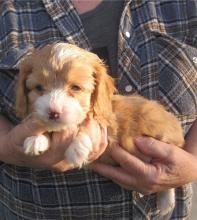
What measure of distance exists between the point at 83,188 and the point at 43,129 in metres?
0.42

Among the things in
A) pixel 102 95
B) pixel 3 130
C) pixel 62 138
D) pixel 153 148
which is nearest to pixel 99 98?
pixel 102 95

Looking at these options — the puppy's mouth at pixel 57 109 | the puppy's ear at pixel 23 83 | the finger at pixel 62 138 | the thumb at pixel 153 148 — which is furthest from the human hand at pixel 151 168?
the puppy's ear at pixel 23 83

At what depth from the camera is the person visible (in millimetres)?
3586

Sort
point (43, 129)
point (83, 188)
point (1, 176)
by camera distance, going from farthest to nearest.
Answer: point (1, 176) → point (83, 188) → point (43, 129)

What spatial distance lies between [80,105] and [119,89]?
1.42ft

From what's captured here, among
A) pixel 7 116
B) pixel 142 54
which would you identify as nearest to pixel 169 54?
pixel 142 54

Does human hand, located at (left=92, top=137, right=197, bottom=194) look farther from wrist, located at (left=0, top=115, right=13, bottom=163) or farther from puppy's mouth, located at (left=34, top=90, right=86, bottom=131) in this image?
wrist, located at (left=0, top=115, right=13, bottom=163)

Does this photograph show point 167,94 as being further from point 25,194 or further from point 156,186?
point 25,194

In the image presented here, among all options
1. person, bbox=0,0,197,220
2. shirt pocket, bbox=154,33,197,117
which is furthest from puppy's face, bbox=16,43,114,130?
shirt pocket, bbox=154,33,197,117

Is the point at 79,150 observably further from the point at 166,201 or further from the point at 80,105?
the point at 166,201

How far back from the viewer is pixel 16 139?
11.5 feet

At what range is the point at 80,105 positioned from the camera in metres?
3.36

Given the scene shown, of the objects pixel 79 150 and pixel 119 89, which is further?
pixel 119 89

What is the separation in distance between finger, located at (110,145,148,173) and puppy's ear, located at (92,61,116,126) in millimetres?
155
